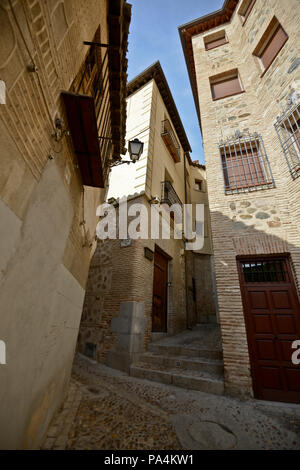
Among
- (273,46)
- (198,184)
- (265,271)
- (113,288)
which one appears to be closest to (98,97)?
(113,288)

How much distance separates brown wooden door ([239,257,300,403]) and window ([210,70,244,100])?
6537 millimetres

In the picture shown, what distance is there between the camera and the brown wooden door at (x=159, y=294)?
7.13m

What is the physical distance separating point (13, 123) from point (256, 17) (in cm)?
1076

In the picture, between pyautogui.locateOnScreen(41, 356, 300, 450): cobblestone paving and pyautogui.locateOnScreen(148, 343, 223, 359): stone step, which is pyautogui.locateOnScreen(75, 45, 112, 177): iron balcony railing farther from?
pyautogui.locateOnScreen(148, 343, 223, 359): stone step

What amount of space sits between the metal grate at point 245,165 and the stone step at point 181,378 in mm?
4622

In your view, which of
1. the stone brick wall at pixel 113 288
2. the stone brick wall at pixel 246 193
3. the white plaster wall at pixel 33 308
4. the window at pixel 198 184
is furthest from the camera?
the window at pixel 198 184

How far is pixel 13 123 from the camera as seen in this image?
147 cm

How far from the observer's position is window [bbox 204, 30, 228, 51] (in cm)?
915

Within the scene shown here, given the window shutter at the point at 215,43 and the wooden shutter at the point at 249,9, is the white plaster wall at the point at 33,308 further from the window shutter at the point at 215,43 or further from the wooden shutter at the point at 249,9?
the wooden shutter at the point at 249,9

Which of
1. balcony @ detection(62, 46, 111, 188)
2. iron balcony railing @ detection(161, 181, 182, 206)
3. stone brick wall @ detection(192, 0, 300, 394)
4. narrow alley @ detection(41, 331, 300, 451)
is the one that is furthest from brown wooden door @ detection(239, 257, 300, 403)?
iron balcony railing @ detection(161, 181, 182, 206)

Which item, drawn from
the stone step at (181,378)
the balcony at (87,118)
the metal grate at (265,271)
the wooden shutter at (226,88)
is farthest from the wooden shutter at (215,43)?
the stone step at (181,378)

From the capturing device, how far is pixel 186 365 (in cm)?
486
